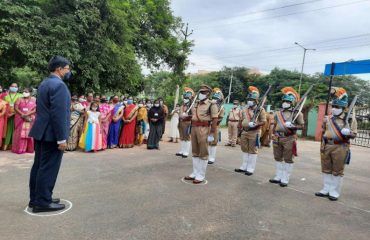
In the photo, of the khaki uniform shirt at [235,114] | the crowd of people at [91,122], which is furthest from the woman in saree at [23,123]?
the khaki uniform shirt at [235,114]

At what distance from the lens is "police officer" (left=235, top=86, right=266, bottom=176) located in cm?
738

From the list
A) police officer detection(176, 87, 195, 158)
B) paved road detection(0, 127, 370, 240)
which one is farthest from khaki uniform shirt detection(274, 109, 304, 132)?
police officer detection(176, 87, 195, 158)

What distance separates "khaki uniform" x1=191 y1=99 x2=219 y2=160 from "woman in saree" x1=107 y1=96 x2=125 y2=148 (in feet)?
13.1

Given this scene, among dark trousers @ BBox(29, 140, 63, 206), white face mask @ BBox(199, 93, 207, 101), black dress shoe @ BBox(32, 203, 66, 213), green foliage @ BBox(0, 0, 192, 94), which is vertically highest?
green foliage @ BBox(0, 0, 192, 94)

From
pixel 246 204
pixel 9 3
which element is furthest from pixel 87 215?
pixel 9 3

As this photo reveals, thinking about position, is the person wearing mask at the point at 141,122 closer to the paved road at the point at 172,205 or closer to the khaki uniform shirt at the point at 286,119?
the paved road at the point at 172,205

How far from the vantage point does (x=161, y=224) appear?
4109 millimetres

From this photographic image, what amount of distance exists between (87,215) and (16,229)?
0.85m

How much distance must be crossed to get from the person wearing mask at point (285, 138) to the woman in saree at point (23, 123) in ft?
19.4

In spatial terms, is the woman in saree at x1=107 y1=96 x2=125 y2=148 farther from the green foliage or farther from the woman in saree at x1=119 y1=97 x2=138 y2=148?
the green foliage

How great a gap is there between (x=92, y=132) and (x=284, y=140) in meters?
5.17

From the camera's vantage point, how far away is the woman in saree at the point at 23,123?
8.05m

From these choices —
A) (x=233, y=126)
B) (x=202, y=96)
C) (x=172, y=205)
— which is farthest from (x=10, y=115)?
(x=233, y=126)

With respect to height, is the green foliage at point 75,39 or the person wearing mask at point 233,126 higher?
the green foliage at point 75,39
